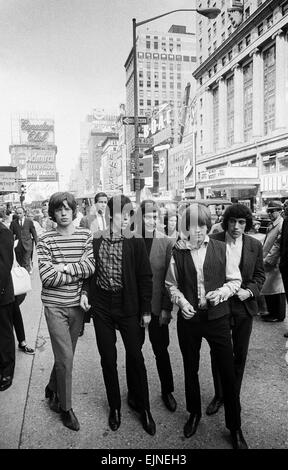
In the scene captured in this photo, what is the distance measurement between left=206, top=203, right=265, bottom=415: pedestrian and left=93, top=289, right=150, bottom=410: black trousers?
2.21 ft

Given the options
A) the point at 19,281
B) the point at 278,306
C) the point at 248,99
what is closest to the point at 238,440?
the point at 19,281

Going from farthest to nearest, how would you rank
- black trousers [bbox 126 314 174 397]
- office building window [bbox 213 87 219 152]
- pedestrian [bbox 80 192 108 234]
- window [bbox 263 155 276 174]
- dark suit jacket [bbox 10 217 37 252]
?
1. office building window [bbox 213 87 219 152]
2. window [bbox 263 155 276 174]
3. dark suit jacket [bbox 10 217 37 252]
4. pedestrian [bbox 80 192 108 234]
5. black trousers [bbox 126 314 174 397]

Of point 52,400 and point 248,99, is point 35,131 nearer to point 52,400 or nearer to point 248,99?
point 248,99

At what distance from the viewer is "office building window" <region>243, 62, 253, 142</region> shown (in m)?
50.7

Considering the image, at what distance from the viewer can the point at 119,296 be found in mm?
3234

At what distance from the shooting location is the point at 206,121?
210 ft

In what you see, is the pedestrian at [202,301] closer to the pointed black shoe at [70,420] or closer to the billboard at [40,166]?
the pointed black shoe at [70,420]

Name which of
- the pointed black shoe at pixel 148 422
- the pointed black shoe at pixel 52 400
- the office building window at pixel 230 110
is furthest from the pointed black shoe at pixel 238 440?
the office building window at pixel 230 110

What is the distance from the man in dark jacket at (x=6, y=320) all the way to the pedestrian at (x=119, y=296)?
1.05 meters

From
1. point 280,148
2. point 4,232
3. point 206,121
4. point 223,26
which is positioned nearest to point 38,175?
point 206,121

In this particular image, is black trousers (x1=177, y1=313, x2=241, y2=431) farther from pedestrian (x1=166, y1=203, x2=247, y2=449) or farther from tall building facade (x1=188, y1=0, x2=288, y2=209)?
tall building facade (x1=188, y1=0, x2=288, y2=209)

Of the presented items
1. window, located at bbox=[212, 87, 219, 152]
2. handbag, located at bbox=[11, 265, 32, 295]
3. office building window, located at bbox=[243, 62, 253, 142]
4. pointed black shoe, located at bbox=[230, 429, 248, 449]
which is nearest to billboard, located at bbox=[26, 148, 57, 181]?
window, located at bbox=[212, 87, 219, 152]

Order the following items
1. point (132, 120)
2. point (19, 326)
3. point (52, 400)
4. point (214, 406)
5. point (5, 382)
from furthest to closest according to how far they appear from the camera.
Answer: point (132, 120) < point (19, 326) < point (5, 382) < point (52, 400) < point (214, 406)

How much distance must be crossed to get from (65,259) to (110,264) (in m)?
0.40
